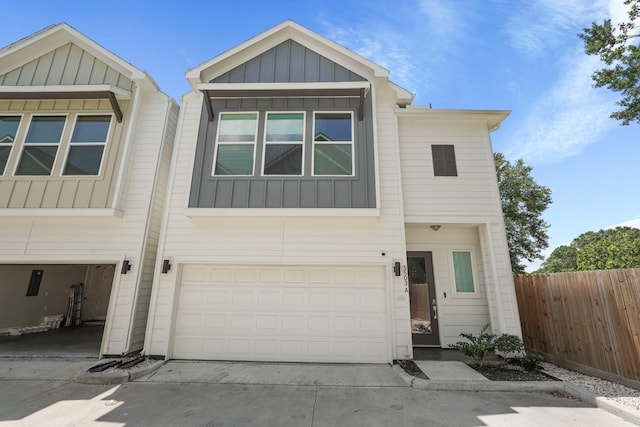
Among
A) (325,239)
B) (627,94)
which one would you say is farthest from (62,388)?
(627,94)

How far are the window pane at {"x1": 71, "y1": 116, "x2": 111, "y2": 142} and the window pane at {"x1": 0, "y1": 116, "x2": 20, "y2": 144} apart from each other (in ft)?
5.12

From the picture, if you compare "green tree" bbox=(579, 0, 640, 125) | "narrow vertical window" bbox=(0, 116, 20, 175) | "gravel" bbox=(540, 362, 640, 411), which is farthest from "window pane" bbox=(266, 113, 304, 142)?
"green tree" bbox=(579, 0, 640, 125)

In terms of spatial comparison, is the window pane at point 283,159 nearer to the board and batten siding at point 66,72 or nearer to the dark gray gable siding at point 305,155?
the dark gray gable siding at point 305,155

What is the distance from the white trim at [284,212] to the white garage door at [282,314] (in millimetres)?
1271

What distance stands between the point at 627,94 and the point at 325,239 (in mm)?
10273

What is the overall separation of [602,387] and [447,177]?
4.68 m

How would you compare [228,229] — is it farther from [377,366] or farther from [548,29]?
[548,29]

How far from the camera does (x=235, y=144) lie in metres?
6.64

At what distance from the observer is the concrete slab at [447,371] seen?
4.56m

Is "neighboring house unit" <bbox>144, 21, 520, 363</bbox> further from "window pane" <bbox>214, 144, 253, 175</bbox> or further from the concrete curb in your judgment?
the concrete curb

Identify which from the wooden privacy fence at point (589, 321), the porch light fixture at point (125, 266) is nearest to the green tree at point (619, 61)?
the wooden privacy fence at point (589, 321)

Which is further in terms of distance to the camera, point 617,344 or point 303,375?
point 303,375

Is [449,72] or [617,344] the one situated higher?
[449,72]

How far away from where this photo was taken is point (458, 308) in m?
6.59
